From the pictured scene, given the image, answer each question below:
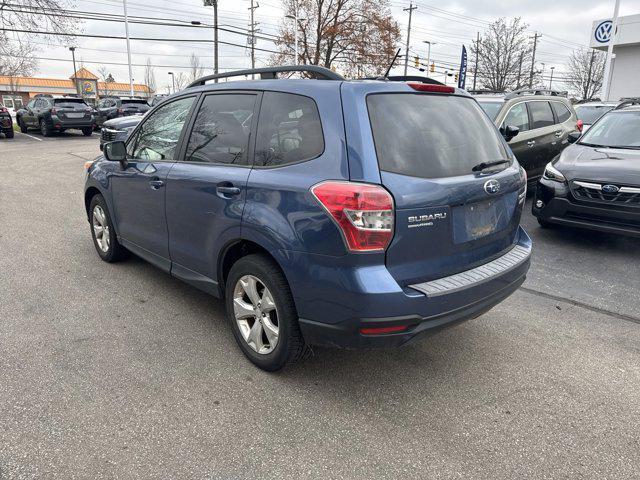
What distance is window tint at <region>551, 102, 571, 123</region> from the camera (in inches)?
348

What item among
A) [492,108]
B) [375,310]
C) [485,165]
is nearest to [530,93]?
[492,108]

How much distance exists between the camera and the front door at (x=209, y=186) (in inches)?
123

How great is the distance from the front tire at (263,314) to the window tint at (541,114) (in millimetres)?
6832

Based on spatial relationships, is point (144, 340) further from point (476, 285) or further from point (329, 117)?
point (476, 285)

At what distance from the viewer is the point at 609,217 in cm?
545

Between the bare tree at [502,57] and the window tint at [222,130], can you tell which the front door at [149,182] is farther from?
the bare tree at [502,57]

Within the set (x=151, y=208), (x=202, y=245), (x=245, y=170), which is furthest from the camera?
(x=151, y=208)

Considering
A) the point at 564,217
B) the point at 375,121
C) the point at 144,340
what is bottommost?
the point at 144,340

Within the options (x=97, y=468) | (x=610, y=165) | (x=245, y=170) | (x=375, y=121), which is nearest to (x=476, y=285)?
(x=375, y=121)

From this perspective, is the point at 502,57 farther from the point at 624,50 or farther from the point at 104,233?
the point at 104,233

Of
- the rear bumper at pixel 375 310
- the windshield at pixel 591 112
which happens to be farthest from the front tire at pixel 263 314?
the windshield at pixel 591 112

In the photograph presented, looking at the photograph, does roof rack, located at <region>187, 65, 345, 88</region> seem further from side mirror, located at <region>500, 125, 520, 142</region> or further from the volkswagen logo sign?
the volkswagen logo sign

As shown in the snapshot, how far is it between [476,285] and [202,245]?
184 centimetres

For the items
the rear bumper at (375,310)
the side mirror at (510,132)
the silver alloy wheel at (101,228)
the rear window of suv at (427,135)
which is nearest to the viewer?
the rear bumper at (375,310)
